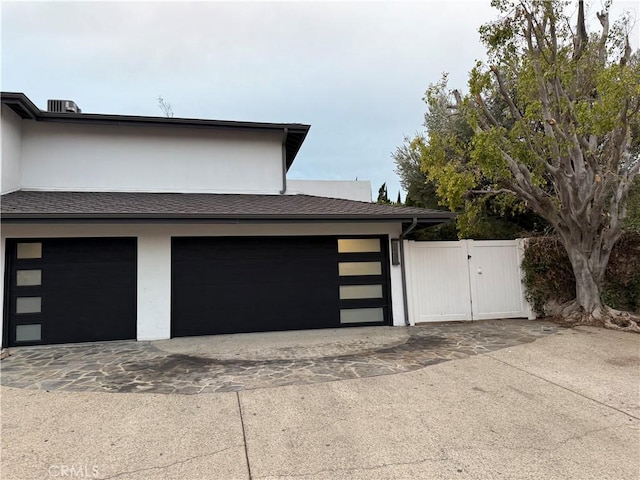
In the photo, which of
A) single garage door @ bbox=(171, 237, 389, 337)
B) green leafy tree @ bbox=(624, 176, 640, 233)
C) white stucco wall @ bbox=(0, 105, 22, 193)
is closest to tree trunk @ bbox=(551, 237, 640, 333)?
green leafy tree @ bbox=(624, 176, 640, 233)

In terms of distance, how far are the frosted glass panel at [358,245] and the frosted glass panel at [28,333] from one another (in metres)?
6.18

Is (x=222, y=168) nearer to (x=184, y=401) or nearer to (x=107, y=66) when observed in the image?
(x=107, y=66)

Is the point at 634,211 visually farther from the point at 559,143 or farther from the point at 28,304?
the point at 28,304

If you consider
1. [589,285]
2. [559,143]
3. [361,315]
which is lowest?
[361,315]

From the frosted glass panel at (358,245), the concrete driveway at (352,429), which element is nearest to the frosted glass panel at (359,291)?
the frosted glass panel at (358,245)

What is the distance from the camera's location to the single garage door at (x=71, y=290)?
22.4ft

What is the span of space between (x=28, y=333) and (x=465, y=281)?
9149 mm

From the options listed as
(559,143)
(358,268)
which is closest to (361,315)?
(358,268)

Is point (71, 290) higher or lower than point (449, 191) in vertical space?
lower

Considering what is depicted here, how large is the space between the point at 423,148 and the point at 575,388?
5.92 metres

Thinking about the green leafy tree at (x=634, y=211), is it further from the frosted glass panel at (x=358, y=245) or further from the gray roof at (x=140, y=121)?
the gray roof at (x=140, y=121)

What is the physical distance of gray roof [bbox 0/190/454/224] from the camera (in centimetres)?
632

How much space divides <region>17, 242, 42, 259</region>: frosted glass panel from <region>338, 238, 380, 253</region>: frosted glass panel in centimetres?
607

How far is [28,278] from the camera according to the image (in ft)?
22.7
